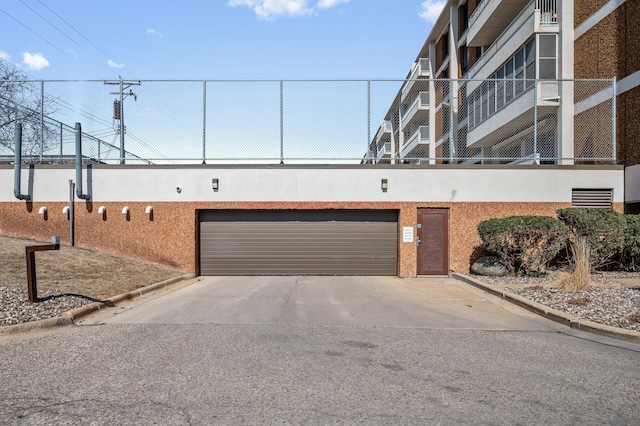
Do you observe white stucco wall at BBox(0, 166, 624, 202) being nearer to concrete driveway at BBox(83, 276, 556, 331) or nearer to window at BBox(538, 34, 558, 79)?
concrete driveway at BBox(83, 276, 556, 331)

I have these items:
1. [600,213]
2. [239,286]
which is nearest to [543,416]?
[239,286]

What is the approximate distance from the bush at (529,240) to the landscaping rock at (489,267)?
0.92ft

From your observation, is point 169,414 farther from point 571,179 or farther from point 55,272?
point 571,179

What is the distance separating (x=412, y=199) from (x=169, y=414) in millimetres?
12179

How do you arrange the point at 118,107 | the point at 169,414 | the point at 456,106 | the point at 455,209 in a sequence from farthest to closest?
the point at 456,106 < the point at 118,107 < the point at 455,209 < the point at 169,414

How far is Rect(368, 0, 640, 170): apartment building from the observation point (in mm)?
15336

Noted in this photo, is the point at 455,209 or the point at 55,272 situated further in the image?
the point at 455,209

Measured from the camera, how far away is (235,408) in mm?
4004

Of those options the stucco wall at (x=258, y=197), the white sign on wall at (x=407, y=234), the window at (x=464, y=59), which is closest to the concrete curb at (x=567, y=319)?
the white sign on wall at (x=407, y=234)

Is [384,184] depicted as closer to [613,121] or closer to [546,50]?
[613,121]

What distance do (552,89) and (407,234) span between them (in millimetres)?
8102

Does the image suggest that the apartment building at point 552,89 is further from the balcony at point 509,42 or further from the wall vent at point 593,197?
the wall vent at point 593,197

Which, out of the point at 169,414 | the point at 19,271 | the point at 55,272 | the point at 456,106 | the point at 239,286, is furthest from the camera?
the point at 456,106

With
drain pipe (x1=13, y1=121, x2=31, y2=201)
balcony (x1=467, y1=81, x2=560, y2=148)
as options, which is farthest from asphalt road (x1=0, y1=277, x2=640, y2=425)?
balcony (x1=467, y1=81, x2=560, y2=148)
